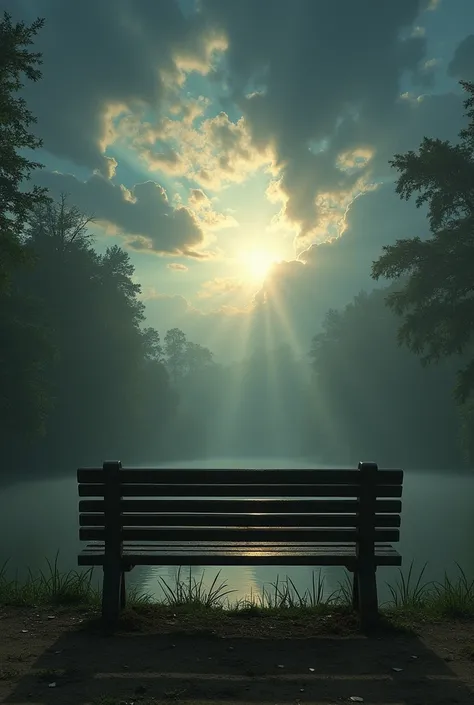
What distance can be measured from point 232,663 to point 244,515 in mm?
1095

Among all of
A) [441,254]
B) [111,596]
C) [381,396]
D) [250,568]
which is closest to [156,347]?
[381,396]

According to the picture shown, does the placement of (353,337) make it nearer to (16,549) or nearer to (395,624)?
(16,549)

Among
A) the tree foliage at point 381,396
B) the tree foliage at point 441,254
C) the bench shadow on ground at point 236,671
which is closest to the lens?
the bench shadow on ground at point 236,671

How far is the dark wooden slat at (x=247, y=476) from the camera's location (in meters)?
4.95

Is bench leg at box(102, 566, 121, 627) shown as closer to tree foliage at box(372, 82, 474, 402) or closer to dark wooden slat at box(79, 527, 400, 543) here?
dark wooden slat at box(79, 527, 400, 543)

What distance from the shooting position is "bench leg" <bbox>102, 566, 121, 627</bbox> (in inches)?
194

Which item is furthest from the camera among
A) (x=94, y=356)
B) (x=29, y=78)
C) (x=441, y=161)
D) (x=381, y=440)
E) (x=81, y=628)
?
(x=381, y=440)

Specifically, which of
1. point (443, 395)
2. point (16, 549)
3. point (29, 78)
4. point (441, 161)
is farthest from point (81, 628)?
point (443, 395)

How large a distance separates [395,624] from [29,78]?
19952 mm

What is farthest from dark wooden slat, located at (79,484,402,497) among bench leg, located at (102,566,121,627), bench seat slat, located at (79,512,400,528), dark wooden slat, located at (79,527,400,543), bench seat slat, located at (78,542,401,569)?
bench leg, located at (102,566,121,627)

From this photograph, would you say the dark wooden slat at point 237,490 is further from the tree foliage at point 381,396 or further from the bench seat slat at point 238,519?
the tree foliage at point 381,396

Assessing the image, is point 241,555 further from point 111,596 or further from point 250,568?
point 250,568

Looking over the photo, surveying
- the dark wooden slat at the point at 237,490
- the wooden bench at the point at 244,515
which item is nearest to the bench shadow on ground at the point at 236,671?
the wooden bench at the point at 244,515

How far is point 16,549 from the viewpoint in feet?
48.9
